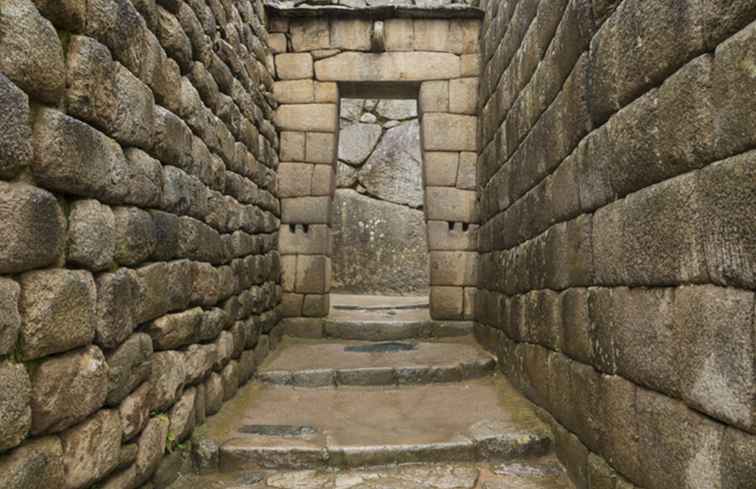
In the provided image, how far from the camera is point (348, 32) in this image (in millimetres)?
5949

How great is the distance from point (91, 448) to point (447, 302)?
4241mm

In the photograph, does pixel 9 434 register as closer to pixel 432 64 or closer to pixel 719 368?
pixel 719 368

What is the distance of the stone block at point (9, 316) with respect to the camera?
1.45m

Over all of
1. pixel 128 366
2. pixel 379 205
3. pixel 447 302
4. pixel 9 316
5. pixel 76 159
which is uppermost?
pixel 379 205

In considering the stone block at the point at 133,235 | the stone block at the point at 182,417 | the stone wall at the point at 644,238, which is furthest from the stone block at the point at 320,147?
the stone block at the point at 133,235

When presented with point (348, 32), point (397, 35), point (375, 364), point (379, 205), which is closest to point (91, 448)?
point (375, 364)

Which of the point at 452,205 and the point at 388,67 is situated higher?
the point at 388,67

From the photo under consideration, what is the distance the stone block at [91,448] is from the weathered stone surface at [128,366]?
0.08 metres

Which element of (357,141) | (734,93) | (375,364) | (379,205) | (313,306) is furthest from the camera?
(357,141)

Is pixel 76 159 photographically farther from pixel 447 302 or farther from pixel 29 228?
pixel 447 302

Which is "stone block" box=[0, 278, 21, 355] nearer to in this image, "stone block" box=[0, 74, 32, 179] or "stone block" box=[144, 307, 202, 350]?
"stone block" box=[0, 74, 32, 179]

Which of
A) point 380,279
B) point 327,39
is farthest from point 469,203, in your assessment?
point 380,279

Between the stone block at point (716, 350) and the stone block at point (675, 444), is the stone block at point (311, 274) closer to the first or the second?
the stone block at point (675, 444)

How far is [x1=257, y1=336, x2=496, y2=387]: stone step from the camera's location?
4.36m
